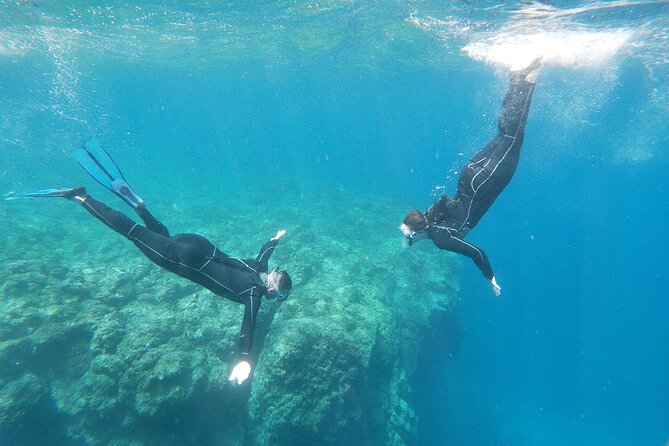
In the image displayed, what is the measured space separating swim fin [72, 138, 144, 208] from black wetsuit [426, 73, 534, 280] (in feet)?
18.6

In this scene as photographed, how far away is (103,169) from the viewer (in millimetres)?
6410

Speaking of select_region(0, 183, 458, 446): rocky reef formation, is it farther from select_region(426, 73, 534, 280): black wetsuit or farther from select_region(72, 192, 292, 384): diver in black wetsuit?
select_region(426, 73, 534, 280): black wetsuit

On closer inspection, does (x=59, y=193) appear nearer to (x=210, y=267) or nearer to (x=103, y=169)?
(x=103, y=169)

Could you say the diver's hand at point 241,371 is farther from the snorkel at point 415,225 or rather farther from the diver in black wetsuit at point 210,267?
the snorkel at point 415,225

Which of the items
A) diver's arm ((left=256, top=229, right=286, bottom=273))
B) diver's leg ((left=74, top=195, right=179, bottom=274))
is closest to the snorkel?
diver's arm ((left=256, top=229, right=286, bottom=273))

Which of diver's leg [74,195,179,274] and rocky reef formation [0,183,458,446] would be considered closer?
diver's leg [74,195,179,274]

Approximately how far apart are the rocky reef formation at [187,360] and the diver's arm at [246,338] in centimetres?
352

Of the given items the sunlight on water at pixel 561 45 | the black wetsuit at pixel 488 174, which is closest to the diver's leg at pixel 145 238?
the black wetsuit at pixel 488 174

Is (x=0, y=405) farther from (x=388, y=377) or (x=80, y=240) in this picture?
(x=80, y=240)

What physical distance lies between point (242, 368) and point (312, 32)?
25715 mm

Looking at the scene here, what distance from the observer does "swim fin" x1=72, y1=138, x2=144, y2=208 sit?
6.06 metres

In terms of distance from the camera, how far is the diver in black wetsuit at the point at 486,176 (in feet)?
16.9

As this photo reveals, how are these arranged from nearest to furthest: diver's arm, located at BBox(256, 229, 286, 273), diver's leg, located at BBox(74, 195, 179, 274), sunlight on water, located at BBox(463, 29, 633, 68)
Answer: diver's leg, located at BBox(74, 195, 179, 274), diver's arm, located at BBox(256, 229, 286, 273), sunlight on water, located at BBox(463, 29, 633, 68)

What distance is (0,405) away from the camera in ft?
21.8
